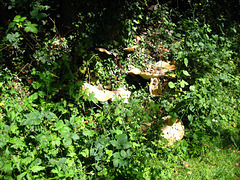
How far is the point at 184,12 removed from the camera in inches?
195

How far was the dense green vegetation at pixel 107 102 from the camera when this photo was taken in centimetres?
228

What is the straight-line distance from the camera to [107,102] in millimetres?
3043

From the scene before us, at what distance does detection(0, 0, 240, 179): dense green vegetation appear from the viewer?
228 centimetres

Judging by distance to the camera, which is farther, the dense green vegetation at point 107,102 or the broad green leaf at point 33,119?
the dense green vegetation at point 107,102

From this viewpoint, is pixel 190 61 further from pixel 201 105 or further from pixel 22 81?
pixel 22 81

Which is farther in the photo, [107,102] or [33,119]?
[107,102]

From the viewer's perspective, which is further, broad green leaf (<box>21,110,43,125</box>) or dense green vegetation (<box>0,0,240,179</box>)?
dense green vegetation (<box>0,0,240,179</box>)

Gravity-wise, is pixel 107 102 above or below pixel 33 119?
below

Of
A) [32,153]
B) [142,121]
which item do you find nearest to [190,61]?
[142,121]

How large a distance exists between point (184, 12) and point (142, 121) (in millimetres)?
3286

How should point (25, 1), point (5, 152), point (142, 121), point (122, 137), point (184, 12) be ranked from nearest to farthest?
point (5, 152) → point (122, 137) → point (142, 121) → point (25, 1) → point (184, 12)

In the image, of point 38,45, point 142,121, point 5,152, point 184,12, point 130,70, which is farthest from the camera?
point 184,12

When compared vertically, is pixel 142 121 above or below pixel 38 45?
below

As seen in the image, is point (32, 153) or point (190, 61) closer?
point (32, 153)
